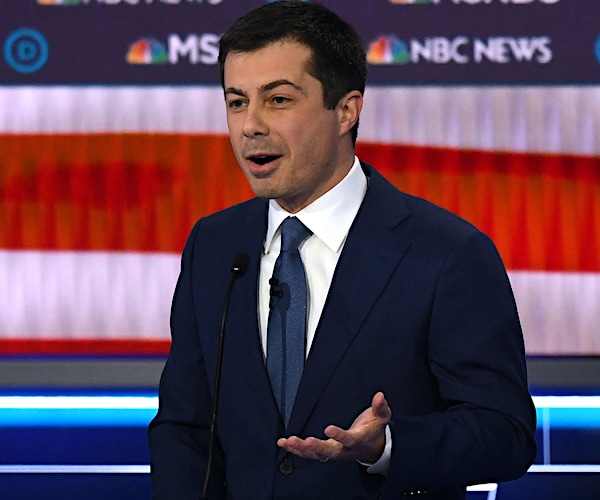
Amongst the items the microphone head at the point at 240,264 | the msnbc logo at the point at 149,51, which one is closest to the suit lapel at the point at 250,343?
the microphone head at the point at 240,264

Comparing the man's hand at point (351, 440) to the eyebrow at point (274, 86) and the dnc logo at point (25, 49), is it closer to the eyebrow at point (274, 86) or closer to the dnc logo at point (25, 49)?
the eyebrow at point (274, 86)

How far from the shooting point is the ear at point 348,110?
184cm

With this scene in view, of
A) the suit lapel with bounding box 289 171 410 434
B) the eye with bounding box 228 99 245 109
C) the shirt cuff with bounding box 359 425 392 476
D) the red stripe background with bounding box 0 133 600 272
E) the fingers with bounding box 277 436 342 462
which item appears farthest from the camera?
the red stripe background with bounding box 0 133 600 272

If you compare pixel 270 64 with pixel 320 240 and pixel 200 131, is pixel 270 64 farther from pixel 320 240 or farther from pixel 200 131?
pixel 200 131

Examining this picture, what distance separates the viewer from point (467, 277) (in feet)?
5.47

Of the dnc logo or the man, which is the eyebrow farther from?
the dnc logo

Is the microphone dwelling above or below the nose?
below

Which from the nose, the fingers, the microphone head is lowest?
the fingers

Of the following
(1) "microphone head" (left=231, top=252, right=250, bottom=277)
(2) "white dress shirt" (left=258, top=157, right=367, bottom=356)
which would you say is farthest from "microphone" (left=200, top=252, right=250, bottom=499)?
(2) "white dress shirt" (left=258, top=157, right=367, bottom=356)

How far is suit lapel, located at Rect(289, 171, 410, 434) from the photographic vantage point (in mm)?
1665

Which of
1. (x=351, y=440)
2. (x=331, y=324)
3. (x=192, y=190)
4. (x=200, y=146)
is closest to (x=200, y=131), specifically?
(x=200, y=146)

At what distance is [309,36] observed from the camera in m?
1.76

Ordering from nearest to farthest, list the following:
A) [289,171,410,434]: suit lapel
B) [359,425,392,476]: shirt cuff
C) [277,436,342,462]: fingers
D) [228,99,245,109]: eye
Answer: [277,436,342,462]: fingers
[359,425,392,476]: shirt cuff
[289,171,410,434]: suit lapel
[228,99,245,109]: eye

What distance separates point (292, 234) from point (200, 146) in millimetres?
1368
